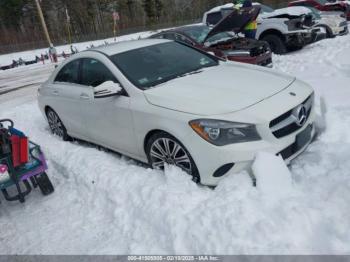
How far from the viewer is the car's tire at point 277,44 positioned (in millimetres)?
10820

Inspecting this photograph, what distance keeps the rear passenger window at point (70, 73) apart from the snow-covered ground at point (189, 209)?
1.18 meters

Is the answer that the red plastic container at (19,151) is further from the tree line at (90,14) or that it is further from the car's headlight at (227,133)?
the tree line at (90,14)

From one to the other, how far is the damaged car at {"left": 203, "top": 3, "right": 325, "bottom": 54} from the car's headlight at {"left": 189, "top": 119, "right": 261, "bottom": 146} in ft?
26.8

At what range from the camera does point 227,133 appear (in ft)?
10.6

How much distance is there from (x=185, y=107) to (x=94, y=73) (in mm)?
1753

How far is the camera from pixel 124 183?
3.91 meters

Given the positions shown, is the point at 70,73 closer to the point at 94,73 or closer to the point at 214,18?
the point at 94,73

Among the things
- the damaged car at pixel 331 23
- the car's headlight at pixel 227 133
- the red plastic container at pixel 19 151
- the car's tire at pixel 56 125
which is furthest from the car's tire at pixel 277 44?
the red plastic container at pixel 19 151

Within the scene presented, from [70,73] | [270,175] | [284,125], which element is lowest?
[270,175]

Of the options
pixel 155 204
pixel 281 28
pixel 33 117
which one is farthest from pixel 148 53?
pixel 281 28

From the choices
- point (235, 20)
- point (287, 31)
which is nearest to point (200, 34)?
point (235, 20)

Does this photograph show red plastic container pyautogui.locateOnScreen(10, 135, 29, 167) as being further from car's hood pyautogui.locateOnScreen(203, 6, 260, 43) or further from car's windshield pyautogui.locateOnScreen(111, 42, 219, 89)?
car's hood pyautogui.locateOnScreen(203, 6, 260, 43)

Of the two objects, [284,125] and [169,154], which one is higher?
[284,125]

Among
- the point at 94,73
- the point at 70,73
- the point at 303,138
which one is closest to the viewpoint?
the point at 303,138
